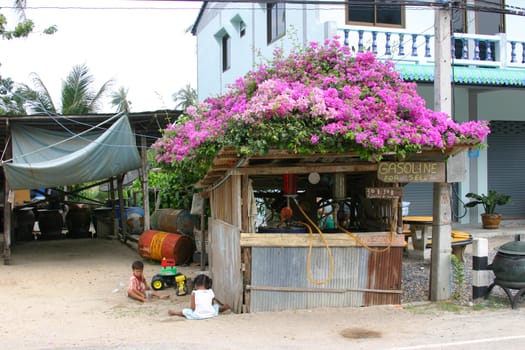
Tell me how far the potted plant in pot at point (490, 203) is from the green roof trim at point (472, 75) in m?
3.40

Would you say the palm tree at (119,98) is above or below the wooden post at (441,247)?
above

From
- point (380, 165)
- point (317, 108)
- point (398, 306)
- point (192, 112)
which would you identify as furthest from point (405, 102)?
point (192, 112)

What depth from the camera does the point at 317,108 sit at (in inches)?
281

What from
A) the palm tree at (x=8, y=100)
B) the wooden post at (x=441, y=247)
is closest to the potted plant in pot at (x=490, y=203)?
the wooden post at (x=441, y=247)

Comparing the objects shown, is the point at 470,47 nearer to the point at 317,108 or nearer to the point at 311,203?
the point at 311,203

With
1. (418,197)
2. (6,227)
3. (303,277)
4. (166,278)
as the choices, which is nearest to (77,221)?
(6,227)

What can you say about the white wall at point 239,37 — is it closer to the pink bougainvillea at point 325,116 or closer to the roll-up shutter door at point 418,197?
the pink bougainvillea at point 325,116

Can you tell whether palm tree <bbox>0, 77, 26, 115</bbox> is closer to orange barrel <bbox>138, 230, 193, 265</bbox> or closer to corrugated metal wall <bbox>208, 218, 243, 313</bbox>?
orange barrel <bbox>138, 230, 193, 265</bbox>

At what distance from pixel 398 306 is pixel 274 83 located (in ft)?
12.1

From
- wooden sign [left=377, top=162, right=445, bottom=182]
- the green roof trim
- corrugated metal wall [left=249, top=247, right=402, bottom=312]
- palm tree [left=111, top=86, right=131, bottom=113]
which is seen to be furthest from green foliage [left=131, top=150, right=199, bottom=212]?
palm tree [left=111, top=86, right=131, bottom=113]

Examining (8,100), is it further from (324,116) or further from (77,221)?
(324,116)

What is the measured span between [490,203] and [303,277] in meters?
9.88

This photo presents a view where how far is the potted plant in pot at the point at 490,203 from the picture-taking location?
1579 cm

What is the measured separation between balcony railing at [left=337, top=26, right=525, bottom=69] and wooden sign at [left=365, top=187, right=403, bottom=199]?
17.3 ft
